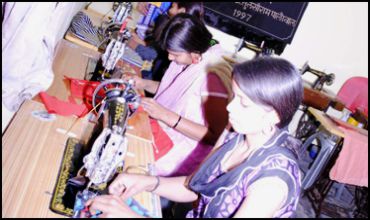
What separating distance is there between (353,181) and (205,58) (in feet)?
6.67

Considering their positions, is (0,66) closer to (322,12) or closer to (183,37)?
(183,37)

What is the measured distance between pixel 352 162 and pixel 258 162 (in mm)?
2449

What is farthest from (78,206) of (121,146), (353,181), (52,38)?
(353,181)

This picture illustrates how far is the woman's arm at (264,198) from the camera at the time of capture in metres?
1.09

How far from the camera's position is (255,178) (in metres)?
1.17

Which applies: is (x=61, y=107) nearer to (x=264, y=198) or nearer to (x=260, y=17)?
(x=264, y=198)

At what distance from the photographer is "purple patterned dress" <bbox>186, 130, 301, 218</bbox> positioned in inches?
46.1

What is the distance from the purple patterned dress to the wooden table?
0.21 metres

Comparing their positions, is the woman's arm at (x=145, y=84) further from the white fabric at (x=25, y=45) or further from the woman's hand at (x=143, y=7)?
the woman's hand at (x=143, y=7)

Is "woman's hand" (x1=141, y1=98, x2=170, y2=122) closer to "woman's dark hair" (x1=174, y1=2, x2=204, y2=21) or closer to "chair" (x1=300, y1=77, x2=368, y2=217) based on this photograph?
"woman's dark hair" (x1=174, y1=2, x2=204, y2=21)

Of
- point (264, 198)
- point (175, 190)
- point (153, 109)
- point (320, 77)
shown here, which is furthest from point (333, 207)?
point (264, 198)

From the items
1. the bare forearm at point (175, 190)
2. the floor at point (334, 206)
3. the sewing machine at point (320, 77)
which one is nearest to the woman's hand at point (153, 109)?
the bare forearm at point (175, 190)

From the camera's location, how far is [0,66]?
112 cm

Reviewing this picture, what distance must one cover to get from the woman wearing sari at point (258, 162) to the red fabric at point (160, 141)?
62 centimetres
